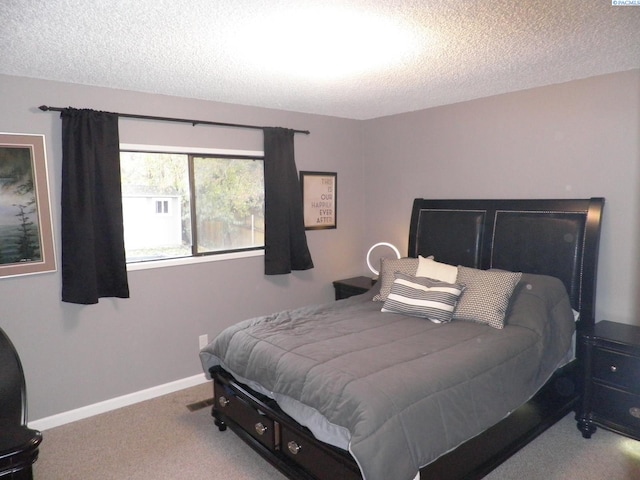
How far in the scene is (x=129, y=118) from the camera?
3.26 m

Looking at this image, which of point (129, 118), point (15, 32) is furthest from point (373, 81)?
point (15, 32)

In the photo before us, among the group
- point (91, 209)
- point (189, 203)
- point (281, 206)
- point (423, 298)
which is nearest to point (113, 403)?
point (91, 209)

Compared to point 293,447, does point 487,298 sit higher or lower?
higher

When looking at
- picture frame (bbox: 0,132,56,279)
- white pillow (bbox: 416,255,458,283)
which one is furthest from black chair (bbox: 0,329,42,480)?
white pillow (bbox: 416,255,458,283)

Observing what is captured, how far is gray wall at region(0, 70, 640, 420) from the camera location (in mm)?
2971

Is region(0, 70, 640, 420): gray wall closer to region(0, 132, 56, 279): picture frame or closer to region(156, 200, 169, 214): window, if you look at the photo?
region(0, 132, 56, 279): picture frame

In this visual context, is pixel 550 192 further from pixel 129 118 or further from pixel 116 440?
pixel 116 440

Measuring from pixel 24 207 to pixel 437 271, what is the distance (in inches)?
117

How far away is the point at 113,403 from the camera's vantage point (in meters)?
3.31

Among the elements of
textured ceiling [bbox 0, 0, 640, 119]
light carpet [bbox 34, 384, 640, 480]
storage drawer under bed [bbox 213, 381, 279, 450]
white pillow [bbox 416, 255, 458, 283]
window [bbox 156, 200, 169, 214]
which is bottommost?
light carpet [bbox 34, 384, 640, 480]

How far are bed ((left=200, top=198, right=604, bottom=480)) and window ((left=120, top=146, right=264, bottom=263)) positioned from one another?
1098mm

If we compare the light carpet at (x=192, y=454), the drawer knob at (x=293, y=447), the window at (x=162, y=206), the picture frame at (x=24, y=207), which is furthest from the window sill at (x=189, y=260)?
the drawer knob at (x=293, y=447)

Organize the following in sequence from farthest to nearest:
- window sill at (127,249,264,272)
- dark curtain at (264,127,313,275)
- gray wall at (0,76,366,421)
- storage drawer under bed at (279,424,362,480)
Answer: dark curtain at (264,127,313,275)
window sill at (127,249,264,272)
gray wall at (0,76,366,421)
storage drawer under bed at (279,424,362,480)

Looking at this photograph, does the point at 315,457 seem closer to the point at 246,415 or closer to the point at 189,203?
the point at 246,415
